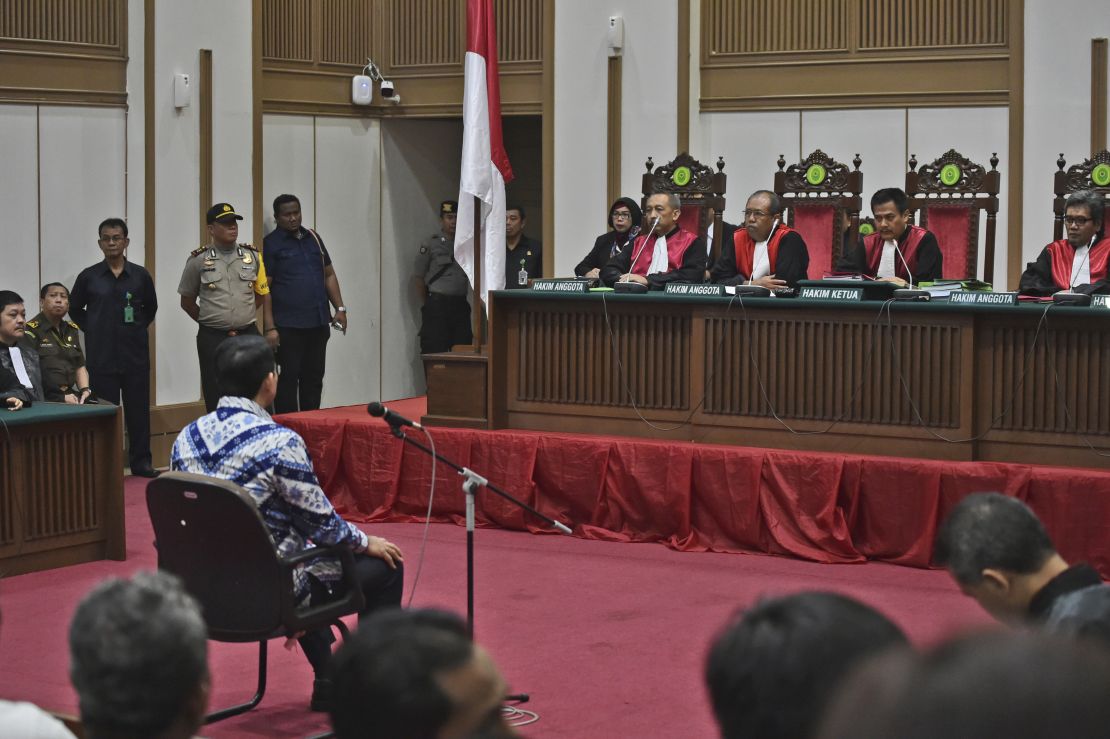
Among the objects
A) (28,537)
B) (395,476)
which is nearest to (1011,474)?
(395,476)

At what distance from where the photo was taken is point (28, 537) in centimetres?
605

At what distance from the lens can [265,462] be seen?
385 centimetres

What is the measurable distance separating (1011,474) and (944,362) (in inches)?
22.6

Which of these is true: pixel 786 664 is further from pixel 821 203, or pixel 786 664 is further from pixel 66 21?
pixel 66 21

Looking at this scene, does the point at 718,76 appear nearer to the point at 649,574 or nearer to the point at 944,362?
the point at 944,362

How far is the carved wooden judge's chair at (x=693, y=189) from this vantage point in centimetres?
782

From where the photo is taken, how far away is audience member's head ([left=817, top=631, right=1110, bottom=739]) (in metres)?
0.62

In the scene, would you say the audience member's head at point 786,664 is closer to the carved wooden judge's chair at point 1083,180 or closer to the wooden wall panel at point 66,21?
the carved wooden judge's chair at point 1083,180

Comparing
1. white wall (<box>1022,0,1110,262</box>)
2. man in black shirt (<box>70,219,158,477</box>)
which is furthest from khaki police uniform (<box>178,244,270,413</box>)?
white wall (<box>1022,0,1110,262</box>)

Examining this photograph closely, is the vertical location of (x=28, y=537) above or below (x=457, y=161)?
below

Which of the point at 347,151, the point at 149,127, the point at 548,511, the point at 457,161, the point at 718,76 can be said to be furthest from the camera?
the point at 457,161

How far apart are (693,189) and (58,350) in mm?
3399

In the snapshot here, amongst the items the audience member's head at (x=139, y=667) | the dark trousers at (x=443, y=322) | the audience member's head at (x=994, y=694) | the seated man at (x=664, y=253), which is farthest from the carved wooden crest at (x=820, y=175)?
the audience member's head at (x=994, y=694)

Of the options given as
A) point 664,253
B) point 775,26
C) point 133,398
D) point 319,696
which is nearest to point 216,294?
point 133,398
